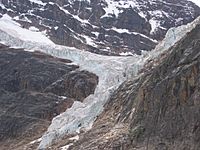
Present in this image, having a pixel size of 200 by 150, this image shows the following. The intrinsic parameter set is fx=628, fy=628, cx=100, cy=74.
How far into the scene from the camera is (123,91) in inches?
2987

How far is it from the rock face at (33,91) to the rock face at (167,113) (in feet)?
106

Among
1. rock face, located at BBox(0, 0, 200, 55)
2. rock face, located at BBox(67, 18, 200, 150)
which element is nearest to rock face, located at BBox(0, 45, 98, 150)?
rock face, located at BBox(67, 18, 200, 150)

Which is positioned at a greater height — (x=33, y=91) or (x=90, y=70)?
(x=90, y=70)

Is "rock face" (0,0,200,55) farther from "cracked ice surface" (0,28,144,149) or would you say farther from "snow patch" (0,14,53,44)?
"cracked ice surface" (0,28,144,149)

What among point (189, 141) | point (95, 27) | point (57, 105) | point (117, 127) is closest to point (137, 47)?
point (95, 27)

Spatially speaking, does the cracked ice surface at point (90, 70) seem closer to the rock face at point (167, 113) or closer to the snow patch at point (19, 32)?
the snow patch at point (19, 32)

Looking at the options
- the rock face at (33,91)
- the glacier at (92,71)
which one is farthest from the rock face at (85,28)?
the rock face at (33,91)

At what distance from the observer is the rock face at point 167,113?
4553cm

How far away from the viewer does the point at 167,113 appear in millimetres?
48906

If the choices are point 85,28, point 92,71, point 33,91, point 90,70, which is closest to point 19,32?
point 85,28

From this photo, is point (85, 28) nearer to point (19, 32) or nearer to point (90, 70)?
point (19, 32)

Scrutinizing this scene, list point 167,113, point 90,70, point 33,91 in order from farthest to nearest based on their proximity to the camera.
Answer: point 90,70 < point 33,91 < point 167,113

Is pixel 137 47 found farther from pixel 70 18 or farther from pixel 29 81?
pixel 29 81

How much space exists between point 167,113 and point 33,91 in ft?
212
